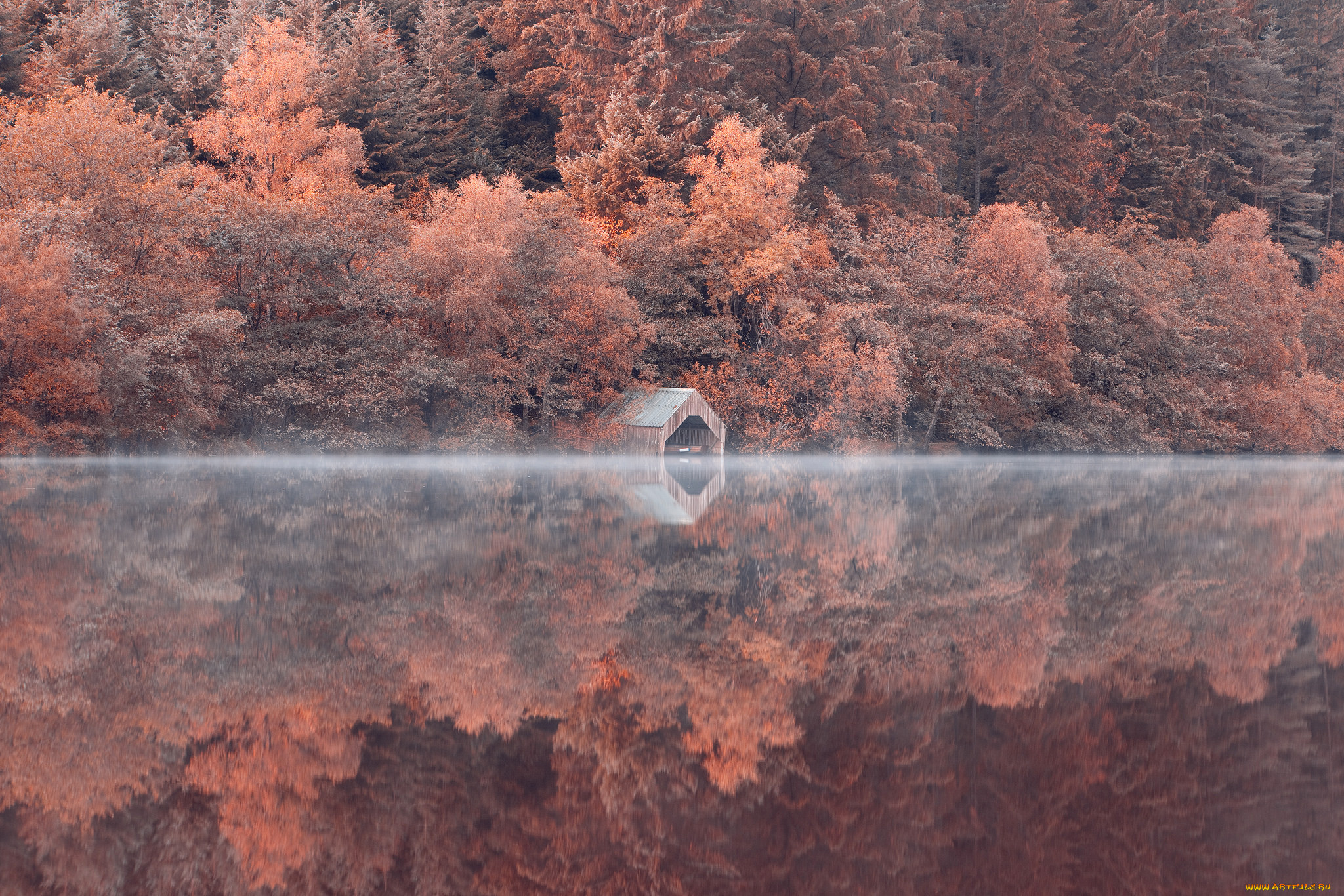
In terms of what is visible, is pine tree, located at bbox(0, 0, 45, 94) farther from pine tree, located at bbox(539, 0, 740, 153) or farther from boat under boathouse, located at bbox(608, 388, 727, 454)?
boat under boathouse, located at bbox(608, 388, 727, 454)

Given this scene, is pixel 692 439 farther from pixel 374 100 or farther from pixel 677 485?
pixel 374 100

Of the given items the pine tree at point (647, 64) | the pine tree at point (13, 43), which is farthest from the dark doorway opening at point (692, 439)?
the pine tree at point (13, 43)

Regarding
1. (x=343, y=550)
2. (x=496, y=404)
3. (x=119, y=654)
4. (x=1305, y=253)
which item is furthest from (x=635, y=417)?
(x=1305, y=253)

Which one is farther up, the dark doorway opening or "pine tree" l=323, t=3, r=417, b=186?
"pine tree" l=323, t=3, r=417, b=186

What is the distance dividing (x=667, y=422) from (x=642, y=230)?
377 inches

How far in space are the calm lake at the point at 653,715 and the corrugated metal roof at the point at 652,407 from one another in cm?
1963

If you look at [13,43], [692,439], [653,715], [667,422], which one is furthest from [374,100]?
[653,715]

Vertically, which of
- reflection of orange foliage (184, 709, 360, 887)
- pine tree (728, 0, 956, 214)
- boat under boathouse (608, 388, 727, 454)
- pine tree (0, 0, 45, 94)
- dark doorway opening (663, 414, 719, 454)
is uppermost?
pine tree (0, 0, 45, 94)

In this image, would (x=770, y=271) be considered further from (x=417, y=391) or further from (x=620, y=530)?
(x=620, y=530)

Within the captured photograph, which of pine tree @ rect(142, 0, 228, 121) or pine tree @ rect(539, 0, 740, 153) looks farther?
pine tree @ rect(539, 0, 740, 153)

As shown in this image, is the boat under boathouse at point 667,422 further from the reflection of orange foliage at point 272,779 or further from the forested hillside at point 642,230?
the reflection of orange foliage at point 272,779

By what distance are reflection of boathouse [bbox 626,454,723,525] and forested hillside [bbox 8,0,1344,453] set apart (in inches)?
140

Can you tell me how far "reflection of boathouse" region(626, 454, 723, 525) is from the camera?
64.3 ft

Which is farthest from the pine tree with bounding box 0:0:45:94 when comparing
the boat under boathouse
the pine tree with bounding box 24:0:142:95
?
the boat under boathouse
